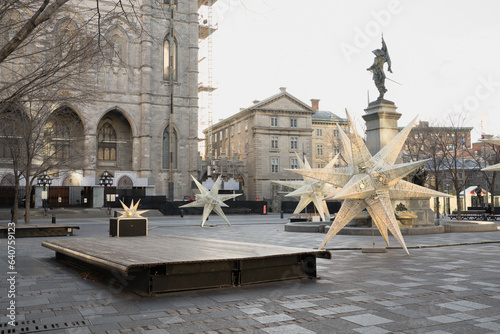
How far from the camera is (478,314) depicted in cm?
559

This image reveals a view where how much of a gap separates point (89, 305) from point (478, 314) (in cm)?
491

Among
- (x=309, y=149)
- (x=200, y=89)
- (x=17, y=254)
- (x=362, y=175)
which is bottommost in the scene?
(x=17, y=254)

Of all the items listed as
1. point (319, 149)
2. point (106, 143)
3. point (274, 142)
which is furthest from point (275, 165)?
point (106, 143)

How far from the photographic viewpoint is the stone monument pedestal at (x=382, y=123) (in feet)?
66.2

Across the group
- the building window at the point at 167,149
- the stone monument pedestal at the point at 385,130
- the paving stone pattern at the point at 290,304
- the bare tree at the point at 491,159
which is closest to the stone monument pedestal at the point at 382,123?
the stone monument pedestal at the point at 385,130

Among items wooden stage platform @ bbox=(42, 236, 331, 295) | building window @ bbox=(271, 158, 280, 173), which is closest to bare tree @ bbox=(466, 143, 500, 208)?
wooden stage platform @ bbox=(42, 236, 331, 295)

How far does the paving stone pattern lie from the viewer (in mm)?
5094

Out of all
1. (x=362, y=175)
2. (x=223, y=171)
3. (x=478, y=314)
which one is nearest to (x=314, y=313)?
(x=478, y=314)

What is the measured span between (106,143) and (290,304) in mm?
60767

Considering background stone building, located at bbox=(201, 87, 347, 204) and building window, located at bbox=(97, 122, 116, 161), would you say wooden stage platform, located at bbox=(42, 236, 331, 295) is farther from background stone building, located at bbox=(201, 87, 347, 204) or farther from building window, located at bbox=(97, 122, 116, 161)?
background stone building, located at bbox=(201, 87, 347, 204)

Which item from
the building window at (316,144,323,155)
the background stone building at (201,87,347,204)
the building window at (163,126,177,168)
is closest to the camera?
the building window at (163,126,177,168)

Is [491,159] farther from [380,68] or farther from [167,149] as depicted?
[167,149]

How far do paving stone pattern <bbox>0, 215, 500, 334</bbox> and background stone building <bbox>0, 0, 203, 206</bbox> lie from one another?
49572mm

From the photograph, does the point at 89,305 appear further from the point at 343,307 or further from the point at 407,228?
the point at 407,228
